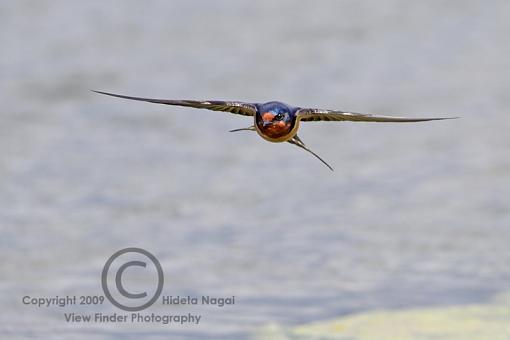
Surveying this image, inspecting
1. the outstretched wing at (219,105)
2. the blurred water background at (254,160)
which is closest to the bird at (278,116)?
the outstretched wing at (219,105)

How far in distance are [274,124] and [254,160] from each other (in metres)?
4.73

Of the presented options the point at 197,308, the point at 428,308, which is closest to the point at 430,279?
the point at 428,308

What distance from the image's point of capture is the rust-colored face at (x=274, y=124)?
4145mm

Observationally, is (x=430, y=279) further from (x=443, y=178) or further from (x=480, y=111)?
(x=480, y=111)

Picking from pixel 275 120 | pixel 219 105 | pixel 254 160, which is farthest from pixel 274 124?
pixel 254 160

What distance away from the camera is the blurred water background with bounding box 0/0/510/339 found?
7.01 m

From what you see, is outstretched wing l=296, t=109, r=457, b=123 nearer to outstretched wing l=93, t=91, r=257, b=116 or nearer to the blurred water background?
outstretched wing l=93, t=91, r=257, b=116

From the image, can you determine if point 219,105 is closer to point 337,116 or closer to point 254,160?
point 337,116

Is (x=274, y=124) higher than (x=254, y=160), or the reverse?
(x=274, y=124)

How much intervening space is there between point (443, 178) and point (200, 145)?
1595 millimetres

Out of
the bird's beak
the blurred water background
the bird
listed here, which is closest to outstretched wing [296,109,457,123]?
the bird

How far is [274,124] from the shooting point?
4148mm

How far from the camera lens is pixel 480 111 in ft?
32.2

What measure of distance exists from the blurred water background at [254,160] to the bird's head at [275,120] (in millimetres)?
Result: 2112
